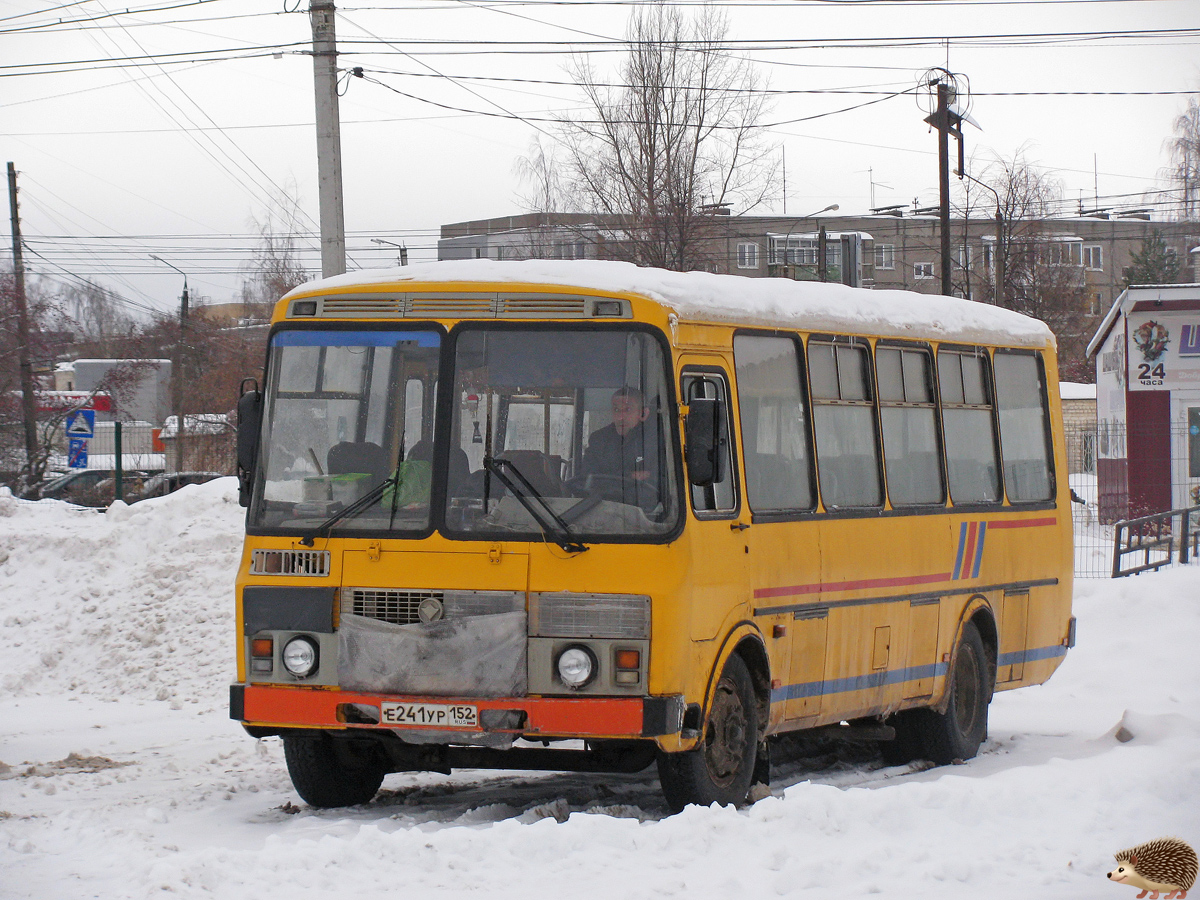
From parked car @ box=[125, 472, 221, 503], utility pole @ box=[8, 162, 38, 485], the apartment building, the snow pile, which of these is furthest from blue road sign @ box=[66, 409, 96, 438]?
the apartment building

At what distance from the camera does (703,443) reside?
7293 millimetres

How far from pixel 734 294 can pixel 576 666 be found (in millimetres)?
2380

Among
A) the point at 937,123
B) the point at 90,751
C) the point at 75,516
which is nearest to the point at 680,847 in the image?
the point at 90,751

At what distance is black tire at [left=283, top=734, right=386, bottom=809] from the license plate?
645 millimetres

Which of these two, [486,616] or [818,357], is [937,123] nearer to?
[818,357]

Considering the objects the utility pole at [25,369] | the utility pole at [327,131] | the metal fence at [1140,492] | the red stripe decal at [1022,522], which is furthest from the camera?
the utility pole at [25,369]

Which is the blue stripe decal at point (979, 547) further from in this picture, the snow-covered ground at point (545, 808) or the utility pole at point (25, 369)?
the utility pole at point (25, 369)

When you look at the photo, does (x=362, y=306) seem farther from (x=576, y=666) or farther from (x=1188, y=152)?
(x=1188, y=152)

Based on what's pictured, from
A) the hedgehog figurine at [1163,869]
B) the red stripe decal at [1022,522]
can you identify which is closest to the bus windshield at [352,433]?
the hedgehog figurine at [1163,869]

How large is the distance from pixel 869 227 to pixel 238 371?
129 ft

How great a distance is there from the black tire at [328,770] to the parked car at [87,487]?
16748mm

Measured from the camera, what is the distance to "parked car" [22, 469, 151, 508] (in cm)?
2501

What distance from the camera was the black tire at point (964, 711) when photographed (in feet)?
34.9

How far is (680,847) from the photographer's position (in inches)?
247
